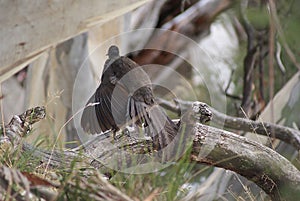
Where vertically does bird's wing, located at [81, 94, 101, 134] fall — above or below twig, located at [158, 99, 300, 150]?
above

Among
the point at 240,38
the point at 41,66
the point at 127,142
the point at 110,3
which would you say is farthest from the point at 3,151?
the point at 240,38

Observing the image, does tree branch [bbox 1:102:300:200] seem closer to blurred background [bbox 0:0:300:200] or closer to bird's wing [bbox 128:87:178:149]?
bird's wing [bbox 128:87:178:149]

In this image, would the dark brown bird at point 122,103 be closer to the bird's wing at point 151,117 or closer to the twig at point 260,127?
the bird's wing at point 151,117

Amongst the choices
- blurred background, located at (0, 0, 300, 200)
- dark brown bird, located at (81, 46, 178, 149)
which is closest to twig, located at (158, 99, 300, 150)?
blurred background, located at (0, 0, 300, 200)

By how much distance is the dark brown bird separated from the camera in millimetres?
2205

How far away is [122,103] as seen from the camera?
2246 millimetres

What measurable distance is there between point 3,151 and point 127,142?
0.39 m

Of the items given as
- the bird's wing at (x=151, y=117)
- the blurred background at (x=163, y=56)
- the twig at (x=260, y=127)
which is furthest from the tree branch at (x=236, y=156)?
the twig at (x=260, y=127)

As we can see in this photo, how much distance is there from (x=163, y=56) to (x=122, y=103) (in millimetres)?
3594

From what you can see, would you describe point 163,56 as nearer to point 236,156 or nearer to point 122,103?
point 122,103

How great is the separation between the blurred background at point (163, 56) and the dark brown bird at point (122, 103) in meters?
0.18

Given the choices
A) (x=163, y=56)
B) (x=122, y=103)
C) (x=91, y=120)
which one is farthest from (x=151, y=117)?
(x=163, y=56)

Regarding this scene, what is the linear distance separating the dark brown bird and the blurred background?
180 millimetres

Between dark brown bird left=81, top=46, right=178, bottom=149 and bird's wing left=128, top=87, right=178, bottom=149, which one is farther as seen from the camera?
dark brown bird left=81, top=46, right=178, bottom=149
